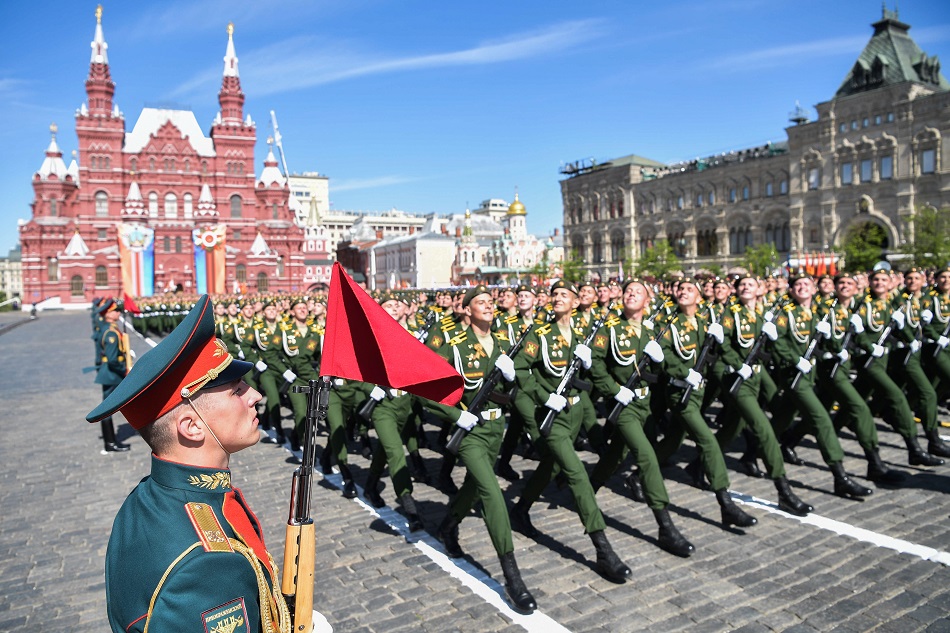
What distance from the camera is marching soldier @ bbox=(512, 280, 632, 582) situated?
5.50 meters

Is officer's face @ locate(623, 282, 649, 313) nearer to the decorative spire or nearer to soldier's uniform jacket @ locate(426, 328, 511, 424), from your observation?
soldier's uniform jacket @ locate(426, 328, 511, 424)

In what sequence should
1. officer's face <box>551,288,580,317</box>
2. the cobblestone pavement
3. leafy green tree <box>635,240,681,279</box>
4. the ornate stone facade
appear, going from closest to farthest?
the cobblestone pavement
officer's face <box>551,288,580,317</box>
the ornate stone facade
leafy green tree <box>635,240,681,279</box>

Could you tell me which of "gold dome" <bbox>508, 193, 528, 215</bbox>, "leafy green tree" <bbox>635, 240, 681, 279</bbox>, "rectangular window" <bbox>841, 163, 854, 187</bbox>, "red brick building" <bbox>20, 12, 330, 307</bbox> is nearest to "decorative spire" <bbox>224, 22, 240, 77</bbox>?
"red brick building" <bbox>20, 12, 330, 307</bbox>

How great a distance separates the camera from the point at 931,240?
1410 inches

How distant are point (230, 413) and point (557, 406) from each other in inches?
161

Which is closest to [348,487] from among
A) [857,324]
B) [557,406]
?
[557,406]

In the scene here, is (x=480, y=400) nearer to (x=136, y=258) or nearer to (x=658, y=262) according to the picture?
(x=658, y=262)

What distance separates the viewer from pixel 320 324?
395 inches

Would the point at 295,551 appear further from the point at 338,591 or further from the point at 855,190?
the point at 855,190

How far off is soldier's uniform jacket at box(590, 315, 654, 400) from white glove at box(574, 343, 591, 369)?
0.47 metres

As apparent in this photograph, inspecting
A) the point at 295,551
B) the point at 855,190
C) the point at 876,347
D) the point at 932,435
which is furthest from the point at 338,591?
the point at 855,190

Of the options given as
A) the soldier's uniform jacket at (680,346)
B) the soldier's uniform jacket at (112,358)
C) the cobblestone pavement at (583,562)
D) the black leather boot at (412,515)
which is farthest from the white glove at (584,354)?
the soldier's uniform jacket at (112,358)

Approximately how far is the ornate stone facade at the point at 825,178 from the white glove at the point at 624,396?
144 feet

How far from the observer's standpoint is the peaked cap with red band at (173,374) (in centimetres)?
186
